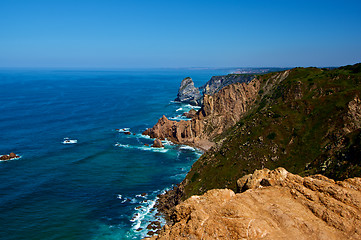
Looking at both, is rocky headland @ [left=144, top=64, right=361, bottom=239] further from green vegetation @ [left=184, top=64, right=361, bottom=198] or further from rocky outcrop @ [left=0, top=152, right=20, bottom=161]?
rocky outcrop @ [left=0, top=152, right=20, bottom=161]

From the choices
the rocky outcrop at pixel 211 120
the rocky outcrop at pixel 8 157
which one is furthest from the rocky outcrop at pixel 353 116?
the rocky outcrop at pixel 8 157

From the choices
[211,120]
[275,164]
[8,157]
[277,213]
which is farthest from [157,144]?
[277,213]

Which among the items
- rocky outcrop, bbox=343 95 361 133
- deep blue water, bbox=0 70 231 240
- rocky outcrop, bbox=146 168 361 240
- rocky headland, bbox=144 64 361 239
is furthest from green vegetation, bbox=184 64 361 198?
rocky outcrop, bbox=146 168 361 240

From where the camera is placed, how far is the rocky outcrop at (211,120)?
135 meters

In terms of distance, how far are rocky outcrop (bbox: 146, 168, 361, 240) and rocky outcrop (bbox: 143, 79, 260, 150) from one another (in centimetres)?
10639

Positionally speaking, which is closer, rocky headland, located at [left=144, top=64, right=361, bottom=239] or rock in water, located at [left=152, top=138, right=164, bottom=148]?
rocky headland, located at [left=144, top=64, right=361, bottom=239]

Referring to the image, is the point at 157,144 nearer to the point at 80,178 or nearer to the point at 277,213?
the point at 80,178

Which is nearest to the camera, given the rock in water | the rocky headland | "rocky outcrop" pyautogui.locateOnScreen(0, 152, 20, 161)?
the rocky headland

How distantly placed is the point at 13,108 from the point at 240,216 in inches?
8447

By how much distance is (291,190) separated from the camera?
21.4 meters

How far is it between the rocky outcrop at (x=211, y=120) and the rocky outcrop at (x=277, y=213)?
106394 mm

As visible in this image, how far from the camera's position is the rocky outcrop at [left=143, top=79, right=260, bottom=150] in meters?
135

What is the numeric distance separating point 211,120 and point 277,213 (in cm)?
12080

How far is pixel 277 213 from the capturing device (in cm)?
1886
